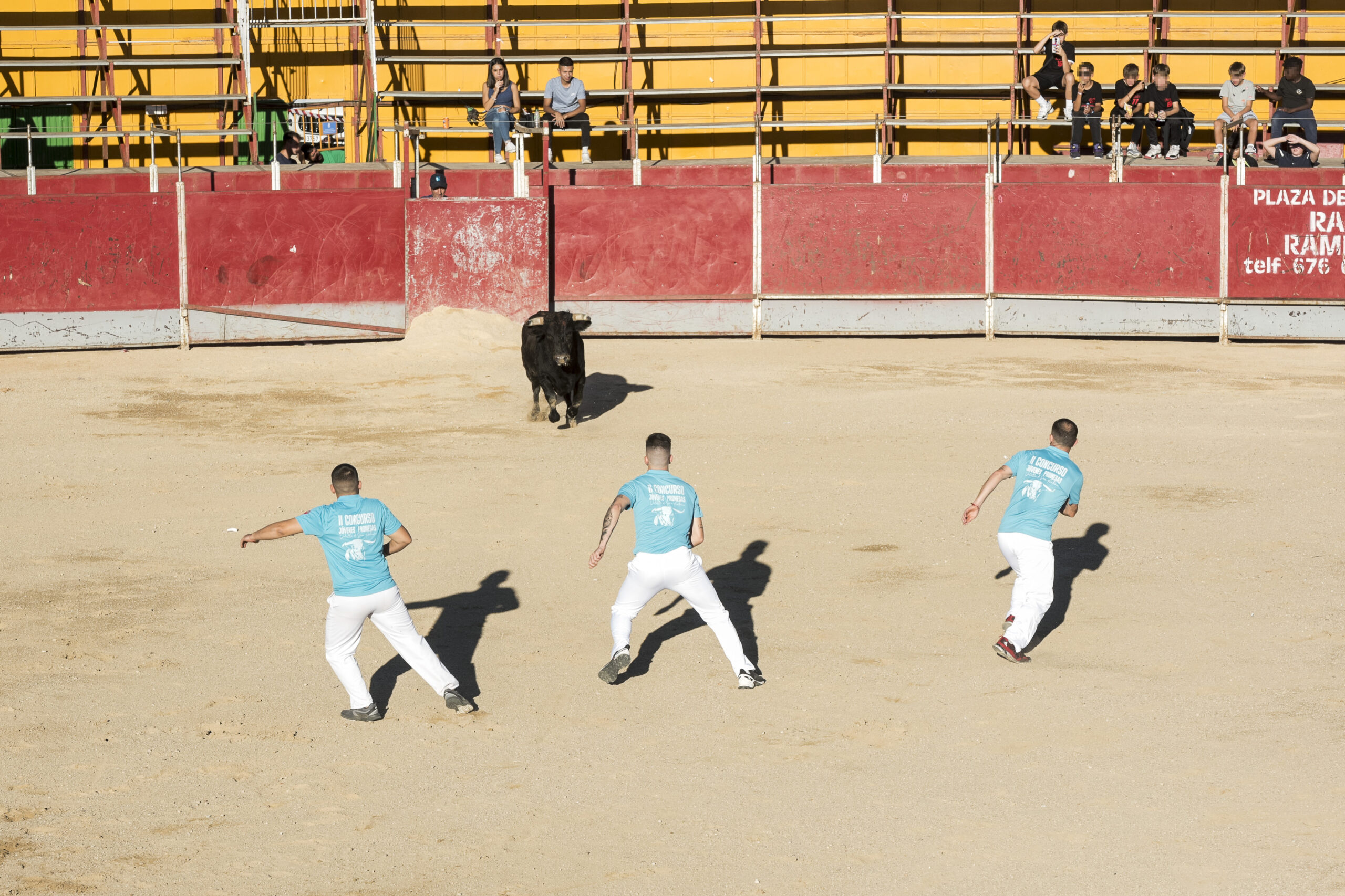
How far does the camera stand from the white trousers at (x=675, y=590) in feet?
26.2

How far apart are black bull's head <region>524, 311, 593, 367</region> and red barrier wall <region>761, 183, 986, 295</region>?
17.9ft

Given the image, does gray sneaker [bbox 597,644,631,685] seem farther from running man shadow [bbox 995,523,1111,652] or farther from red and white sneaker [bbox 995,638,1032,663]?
running man shadow [bbox 995,523,1111,652]

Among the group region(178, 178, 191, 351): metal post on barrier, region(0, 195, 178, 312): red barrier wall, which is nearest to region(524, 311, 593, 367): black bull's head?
region(178, 178, 191, 351): metal post on barrier

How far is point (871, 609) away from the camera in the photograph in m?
9.44

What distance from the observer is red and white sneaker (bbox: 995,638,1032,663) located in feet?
27.7

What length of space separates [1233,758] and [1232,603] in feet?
8.32

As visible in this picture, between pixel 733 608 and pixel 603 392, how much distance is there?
287 inches

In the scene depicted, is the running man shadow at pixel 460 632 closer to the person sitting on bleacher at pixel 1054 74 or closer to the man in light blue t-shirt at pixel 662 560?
the man in light blue t-shirt at pixel 662 560

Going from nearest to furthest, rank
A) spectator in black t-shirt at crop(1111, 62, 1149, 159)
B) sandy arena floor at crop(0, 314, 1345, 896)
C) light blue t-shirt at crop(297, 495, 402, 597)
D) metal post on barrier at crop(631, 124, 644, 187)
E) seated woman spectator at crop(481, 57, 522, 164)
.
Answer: sandy arena floor at crop(0, 314, 1345, 896)
light blue t-shirt at crop(297, 495, 402, 597)
metal post on barrier at crop(631, 124, 644, 187)
spectator in black t-shirt at crop(1111, 62, 1149, 159)
seated woman spectator at crop(481, 57, 522, 164)

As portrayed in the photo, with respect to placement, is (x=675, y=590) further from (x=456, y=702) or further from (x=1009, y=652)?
(x=1009, y=652)

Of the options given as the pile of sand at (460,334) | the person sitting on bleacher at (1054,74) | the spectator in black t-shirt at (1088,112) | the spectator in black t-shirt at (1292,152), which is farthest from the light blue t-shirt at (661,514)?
the person sitting on bleacher at (1054,74)

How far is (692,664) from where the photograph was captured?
8602 mm

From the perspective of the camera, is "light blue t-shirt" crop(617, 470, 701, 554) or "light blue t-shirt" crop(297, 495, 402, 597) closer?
"light blue t-shirt" crop(297, 495, 402, 597)

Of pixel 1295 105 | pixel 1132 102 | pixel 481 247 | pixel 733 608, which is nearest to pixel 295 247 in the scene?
pixel 481 247
